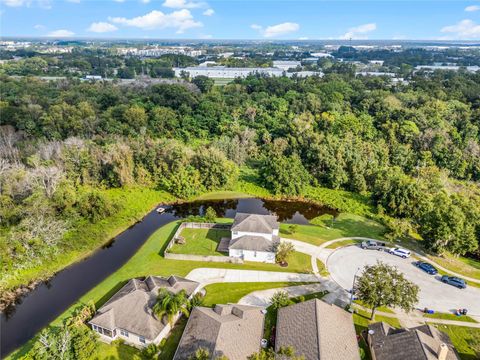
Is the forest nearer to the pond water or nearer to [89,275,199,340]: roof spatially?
the pond water

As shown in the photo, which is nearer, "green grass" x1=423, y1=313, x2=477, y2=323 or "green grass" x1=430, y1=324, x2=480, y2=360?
"green grass" x1=430, y1=324, x2=480, y2=360

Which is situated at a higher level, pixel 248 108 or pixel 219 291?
pixel 248 108

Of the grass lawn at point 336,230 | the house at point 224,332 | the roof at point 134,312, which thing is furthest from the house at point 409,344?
the grass lawn at point 336,230

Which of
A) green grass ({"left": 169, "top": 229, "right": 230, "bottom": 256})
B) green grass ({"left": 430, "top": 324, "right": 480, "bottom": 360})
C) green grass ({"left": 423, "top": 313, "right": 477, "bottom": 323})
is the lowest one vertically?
green grass ({"left": 423, "top": 313, "right": 477, "bottom": 323})

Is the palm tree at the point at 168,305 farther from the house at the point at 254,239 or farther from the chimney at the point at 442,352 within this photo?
the chimney at the point at 442,352

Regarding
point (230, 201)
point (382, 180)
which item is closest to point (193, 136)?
point (230, 201)

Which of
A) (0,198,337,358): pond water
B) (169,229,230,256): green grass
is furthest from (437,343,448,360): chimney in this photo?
(0,198,337,358): pond water

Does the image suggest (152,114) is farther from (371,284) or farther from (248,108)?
(371,284)
